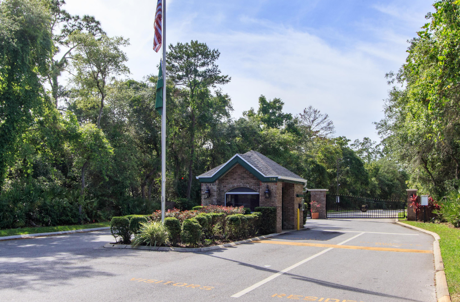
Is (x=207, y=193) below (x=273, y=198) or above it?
above

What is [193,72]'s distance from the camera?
34000mm

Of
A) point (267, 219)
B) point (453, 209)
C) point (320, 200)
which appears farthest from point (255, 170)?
point (320, 200)

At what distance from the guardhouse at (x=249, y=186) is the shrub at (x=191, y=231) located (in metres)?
6.55

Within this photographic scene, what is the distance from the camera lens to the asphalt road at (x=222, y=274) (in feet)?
21.9

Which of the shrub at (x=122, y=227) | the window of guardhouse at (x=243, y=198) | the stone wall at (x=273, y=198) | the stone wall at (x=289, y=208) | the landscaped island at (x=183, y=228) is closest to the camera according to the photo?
the landscaped island at (x=183, y=228)

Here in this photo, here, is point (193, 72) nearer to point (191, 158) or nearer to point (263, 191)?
point (191, 158)

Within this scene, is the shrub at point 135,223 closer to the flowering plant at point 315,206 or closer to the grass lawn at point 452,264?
the grass lawn at point 452,264

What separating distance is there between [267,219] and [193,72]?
20348mm

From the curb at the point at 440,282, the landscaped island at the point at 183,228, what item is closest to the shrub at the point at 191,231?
the landscaped island at the point at 183,228

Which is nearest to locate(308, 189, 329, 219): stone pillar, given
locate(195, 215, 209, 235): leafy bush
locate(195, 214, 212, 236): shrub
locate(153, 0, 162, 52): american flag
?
locate(195, 214, 212, 236): shrub

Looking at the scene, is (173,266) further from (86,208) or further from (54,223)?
(86,208)

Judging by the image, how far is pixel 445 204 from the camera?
2158 centimetres

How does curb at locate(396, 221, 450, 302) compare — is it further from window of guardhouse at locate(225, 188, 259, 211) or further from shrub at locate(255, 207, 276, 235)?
window of guardhouse at locate(225, 188, 259, 211)

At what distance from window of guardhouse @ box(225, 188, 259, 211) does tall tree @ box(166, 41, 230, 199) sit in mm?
14487
